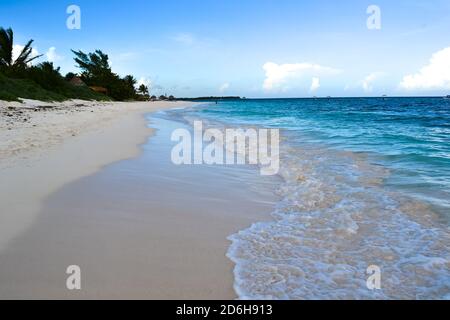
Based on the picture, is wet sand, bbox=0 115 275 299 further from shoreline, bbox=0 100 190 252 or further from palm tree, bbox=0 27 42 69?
palm tree, bbox=0 27 42 69

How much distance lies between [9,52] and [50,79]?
25.2 ft

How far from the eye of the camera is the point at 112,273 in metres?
2.70

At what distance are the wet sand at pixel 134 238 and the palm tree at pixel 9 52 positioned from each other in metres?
41.0

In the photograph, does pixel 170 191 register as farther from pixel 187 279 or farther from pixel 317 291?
pixel 317 291

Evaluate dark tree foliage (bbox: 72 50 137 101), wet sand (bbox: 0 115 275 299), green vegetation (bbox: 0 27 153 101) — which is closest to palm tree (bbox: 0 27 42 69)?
green vegetation (bbox: 0 27 153 101)

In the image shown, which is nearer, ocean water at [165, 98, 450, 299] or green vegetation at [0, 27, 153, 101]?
ocean water at [165, 98, 450, 299]

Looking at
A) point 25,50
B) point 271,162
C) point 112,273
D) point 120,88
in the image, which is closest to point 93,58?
point 120,88

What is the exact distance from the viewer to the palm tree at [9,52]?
3823cm

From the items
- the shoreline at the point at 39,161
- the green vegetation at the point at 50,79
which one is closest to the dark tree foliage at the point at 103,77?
the green vegetation at the point at 50,79

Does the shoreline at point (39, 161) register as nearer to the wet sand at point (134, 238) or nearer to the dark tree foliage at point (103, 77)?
the wet sand at point (134, 238)

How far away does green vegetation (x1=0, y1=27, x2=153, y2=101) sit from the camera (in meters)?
27.5

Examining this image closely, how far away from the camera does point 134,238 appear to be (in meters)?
3.42

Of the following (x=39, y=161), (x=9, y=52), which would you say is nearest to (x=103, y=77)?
(x=9, y=52)
